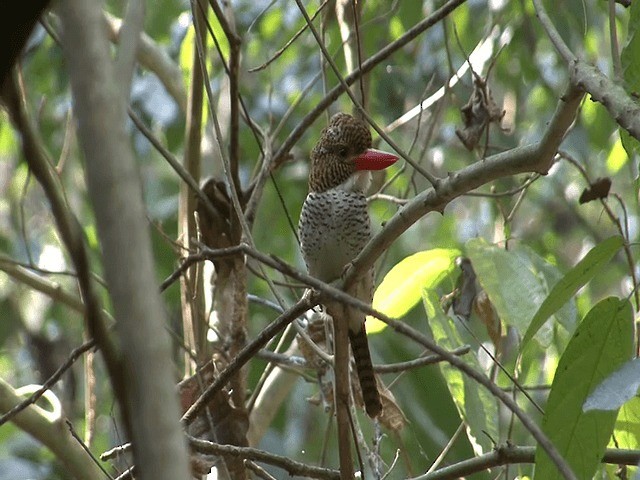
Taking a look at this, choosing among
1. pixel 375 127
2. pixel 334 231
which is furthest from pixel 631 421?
pixel 334 231

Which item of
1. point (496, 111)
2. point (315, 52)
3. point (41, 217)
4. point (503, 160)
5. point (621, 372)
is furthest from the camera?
point (41, 217)

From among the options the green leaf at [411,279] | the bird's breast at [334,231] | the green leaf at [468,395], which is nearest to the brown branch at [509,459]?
the green leaf at [468,395]

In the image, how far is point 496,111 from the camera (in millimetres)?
2297

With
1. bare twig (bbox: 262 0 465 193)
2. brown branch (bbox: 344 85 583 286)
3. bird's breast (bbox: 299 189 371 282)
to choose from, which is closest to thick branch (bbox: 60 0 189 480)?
brown branch (bbox: 344 85 583 286)

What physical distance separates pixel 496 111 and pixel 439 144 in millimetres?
1990

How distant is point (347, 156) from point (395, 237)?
111cm

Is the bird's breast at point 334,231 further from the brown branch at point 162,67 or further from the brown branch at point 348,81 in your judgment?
the brown branch at point 162,67

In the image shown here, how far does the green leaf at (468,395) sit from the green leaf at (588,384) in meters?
0.63

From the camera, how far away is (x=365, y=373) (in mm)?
2291

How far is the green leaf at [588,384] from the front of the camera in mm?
1313

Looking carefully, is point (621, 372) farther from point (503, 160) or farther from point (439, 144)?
point (439, 144)

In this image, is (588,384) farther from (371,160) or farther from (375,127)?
(371,160)

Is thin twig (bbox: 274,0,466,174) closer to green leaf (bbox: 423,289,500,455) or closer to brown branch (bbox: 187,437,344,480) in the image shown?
green leaf (bbox: 423,289,500,455)

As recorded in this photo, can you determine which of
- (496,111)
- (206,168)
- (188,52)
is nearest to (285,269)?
(496,111)
